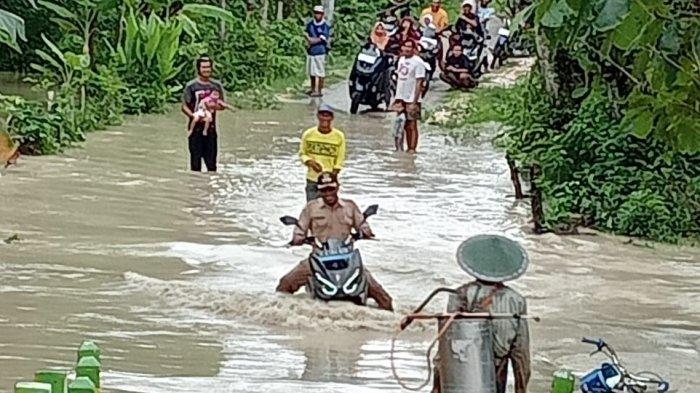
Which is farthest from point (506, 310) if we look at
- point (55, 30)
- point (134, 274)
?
point (55, 30)

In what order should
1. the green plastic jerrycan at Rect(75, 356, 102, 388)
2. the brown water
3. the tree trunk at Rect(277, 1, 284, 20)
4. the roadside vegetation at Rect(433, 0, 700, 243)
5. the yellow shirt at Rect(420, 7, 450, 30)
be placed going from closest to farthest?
the green plastic jerrycan at Rect(75, 356, 102, 388)
the brown water
the roadside vegetation at Rect(433, 0, 700, 243)
the yellow shirt at Rect(420, 7, 450, 30)
the tree trunk at Rect(277, 1, 284, 20)

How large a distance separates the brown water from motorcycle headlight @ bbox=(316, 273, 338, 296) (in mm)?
150

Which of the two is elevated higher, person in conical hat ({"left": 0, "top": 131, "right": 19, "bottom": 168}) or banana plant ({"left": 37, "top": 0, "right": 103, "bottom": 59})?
banana plant ({"left": 37, "top": 0, "right": 103, "bottom": 59})

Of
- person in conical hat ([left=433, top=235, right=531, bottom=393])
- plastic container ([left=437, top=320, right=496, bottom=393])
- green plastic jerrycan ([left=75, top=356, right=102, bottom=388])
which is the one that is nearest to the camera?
green plastic jerrycan ([left=75, top=356, right=102, bottom=388])

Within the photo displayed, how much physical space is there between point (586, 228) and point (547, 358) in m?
5.10

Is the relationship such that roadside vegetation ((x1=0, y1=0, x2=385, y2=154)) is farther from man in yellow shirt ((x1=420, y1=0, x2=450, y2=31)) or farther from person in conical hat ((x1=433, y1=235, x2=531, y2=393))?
person in conical hat ((x1=433, y1=235, x2=531, y2=393))

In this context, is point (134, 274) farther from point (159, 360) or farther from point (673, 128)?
point (673, 128)

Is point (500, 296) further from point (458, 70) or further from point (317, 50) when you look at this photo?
point (458, 70)

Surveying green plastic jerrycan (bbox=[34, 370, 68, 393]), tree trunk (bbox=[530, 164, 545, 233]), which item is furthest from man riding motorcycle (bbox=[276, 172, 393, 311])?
green plastic jerrycan (bbox=[34, 370, 68, 393])

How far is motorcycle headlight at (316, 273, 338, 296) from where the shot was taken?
1096 cm

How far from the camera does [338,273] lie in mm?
10953

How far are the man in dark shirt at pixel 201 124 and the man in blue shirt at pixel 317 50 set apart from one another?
27.5 feet

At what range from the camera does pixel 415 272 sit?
43.0 ft

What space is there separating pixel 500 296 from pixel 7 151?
38.8 ft
